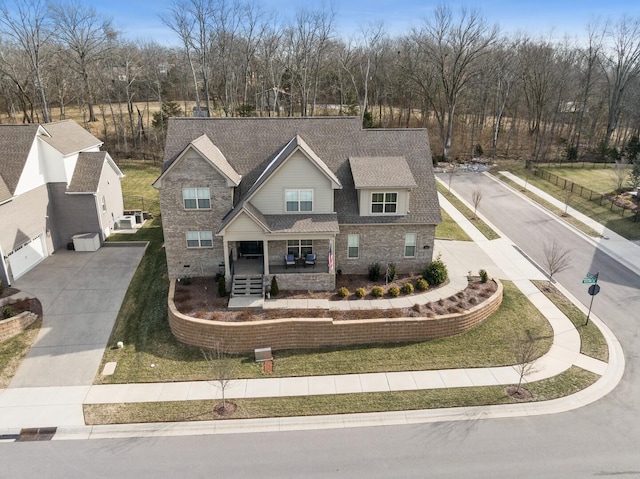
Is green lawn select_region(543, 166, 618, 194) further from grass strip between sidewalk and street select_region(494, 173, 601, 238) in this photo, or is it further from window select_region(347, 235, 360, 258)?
window select_region(347, 235, 360, 258)

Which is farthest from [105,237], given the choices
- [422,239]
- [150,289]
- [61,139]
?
[422,239]

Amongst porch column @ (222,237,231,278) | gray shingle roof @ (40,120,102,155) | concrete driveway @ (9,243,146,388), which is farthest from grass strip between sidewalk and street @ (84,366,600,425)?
gray shingle roof @ (40,120,102,155)

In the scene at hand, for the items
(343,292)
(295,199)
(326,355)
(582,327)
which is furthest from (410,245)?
(582,327)

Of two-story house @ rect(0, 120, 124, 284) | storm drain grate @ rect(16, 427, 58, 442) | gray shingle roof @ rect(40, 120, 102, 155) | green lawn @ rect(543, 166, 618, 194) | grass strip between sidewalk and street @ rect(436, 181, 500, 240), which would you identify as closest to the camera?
storm drain grate @ rect(16, 427, 58, 442)

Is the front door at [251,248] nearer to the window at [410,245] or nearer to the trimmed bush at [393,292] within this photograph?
the trimmed bush at [393,292]

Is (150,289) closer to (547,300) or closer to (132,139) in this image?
(547,300)

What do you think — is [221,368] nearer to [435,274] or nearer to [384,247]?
[384,247]

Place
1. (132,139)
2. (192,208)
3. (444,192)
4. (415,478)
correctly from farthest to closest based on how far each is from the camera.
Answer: (132,139)
(444,192)
(192,208)
(415,478)

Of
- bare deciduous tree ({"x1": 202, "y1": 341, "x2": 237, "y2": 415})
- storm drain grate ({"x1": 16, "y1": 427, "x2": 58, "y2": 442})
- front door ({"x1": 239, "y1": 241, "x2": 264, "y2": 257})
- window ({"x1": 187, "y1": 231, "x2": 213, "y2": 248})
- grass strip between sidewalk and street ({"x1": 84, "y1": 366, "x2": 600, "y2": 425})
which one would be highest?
window ({"x1": 187, "y1": 231, "x2": 213, "y2": 248})
